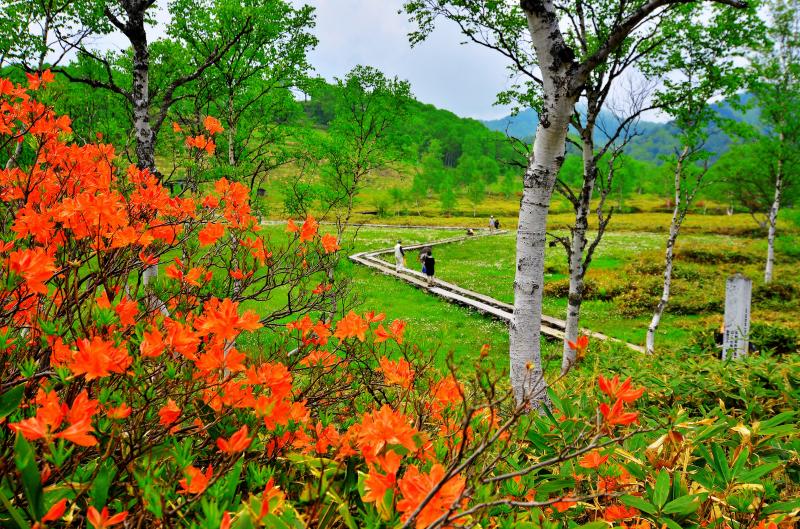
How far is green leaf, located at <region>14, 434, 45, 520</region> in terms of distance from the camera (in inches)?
36.6

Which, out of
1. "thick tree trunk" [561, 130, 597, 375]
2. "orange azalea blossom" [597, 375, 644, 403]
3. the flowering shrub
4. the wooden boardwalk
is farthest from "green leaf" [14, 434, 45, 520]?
the wooden boardwalk

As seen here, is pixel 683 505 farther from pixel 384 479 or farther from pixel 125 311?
pixel 125 311

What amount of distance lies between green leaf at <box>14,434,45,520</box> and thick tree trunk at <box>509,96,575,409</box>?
13.0 feet

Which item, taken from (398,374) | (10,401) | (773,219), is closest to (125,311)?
(10,401)

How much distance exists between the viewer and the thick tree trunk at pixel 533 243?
4305mm

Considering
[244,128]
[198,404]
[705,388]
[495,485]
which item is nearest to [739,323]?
[705,388]

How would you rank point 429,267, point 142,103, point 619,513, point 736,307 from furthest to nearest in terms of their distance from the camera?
1. point 429,267
2. point 142,103
3. point 736,307
4. point 619,513

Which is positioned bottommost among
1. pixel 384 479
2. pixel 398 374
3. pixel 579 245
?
pixel 398 374

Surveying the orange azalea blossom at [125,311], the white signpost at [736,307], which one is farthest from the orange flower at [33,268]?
the white signpost at [736,307]

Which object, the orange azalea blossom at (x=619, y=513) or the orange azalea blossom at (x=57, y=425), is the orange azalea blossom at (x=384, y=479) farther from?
the orange azalea blossom at (x=619, y=513)

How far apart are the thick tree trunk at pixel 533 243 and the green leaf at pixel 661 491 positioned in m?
2.65

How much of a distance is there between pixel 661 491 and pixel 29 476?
200cm

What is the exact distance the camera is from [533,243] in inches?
178

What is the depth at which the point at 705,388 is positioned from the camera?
344 centimetres
